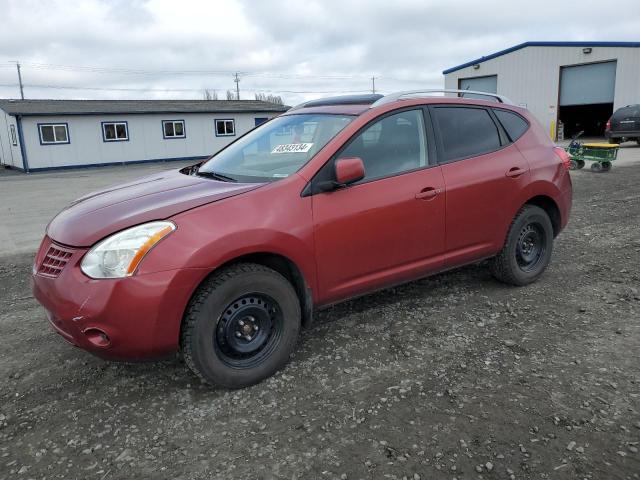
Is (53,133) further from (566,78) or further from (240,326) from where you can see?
(566,78)

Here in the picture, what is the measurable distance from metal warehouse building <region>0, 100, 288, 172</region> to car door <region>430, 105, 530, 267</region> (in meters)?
26.3

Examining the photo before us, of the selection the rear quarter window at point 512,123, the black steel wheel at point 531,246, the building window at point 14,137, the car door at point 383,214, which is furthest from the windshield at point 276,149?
the building window at point 14,137

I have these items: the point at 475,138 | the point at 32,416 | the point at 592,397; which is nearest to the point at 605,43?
the point at 475,138

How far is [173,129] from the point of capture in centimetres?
2991

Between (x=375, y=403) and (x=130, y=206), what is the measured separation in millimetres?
1922

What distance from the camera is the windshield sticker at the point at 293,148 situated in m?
3.64

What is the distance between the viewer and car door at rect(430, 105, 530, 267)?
160 inches

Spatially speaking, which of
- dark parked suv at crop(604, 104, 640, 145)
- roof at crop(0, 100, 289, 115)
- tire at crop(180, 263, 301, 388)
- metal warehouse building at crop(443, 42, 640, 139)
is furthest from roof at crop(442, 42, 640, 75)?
tire at crop(180, 263, 301, 388)

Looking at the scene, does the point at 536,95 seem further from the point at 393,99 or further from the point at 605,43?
the point at 393,99

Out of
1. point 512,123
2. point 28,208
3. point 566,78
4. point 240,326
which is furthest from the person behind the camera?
point 566,78

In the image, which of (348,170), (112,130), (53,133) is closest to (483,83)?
(112,130)

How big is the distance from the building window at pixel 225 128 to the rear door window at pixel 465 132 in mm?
28521

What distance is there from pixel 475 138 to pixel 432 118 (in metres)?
0.51

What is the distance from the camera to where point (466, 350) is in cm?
361
